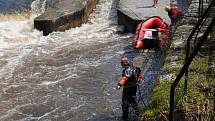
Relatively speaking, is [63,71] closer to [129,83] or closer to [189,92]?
[129,83]

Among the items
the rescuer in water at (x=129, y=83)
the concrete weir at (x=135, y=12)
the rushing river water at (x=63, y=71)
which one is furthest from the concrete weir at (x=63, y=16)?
the rescuer in water at (x=129, y=83)

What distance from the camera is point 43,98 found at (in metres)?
12.3

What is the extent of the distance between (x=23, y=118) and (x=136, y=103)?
9.27 feet

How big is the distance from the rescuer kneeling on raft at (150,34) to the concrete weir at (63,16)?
4191mm

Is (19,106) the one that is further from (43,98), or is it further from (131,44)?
(131,44)

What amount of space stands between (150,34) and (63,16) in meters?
5.01

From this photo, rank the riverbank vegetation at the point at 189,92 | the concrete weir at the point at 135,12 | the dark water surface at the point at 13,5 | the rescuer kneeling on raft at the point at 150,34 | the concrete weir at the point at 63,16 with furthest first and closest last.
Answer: the dark water surface at the point at 13,5, the concrete weir at the point at 63,16, the concrete weir at the point at 135,12, the rescuer kneeling on raft at the point at 150,34, the riverbank vegetation at the point at 189,92

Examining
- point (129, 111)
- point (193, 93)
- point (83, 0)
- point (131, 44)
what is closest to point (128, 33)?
point (131, 44)

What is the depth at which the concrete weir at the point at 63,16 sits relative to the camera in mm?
19438

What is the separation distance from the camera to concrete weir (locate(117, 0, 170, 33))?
744 inches

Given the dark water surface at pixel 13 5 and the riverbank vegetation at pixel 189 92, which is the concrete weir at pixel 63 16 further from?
the riverbank vegetation at pixel 189 92

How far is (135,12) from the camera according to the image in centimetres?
2011

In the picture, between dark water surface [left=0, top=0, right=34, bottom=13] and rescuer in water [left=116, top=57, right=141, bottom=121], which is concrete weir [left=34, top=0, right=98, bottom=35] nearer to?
dark water surface [left=0, top=0, right=34, bottom=13]

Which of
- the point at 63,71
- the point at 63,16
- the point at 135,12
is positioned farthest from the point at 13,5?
the point at 63,71
